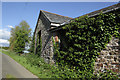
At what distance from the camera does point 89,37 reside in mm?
4270

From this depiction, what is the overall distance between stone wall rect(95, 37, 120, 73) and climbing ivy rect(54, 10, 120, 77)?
0.18 metres

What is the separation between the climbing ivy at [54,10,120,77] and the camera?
12.3ft

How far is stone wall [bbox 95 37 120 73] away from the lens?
3551 millimetres

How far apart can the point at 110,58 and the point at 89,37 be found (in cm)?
132

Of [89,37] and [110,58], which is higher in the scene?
[89,37]

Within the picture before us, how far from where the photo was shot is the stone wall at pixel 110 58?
11.7 feet

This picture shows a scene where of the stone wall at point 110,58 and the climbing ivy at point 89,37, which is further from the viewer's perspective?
the climbing ivy at point 89,37

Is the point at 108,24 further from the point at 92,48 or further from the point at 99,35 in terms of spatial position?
the point at 92,48

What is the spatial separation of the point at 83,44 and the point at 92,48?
19.5 inches

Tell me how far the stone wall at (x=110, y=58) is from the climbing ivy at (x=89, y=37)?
18cm

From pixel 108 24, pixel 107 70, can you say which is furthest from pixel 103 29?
pixel 107 70

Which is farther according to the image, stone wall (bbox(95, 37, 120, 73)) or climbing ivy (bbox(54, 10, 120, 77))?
climbing ivy (bbox(54, 10, 120, 77))

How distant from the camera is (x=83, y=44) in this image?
4406 millimetres

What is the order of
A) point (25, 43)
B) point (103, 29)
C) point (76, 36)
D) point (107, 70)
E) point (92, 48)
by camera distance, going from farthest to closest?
1. point (25, 43)
2. point (76, 36)
3. point (92, 48)
4. point (103, 29)
5. point (107, 70)
